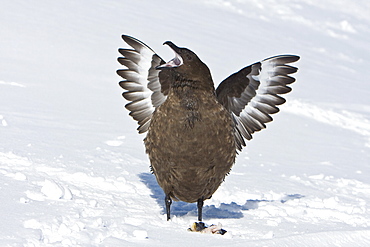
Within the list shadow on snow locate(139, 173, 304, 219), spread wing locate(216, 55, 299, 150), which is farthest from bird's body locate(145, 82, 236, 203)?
spread wing locate(216, 55, 299, 150)

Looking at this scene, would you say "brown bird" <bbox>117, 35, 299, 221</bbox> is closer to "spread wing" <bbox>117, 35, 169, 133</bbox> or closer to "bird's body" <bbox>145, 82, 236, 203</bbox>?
"bird's body" <bbox>145, 82, 236, 203</bbox>

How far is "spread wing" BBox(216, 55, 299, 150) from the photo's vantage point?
5.10 m

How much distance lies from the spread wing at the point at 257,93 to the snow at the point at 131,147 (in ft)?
1.88

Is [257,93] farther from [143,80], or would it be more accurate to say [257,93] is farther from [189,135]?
[189,135]

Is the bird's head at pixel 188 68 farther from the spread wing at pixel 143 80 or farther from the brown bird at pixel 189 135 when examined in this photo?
the spread wing at pixel 143 80

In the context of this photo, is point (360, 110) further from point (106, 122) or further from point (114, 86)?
point (106, 122)

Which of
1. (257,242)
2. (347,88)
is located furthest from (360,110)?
(257,242)

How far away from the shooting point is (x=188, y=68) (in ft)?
13.5

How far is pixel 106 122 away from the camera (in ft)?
22.2

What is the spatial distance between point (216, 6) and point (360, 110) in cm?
737

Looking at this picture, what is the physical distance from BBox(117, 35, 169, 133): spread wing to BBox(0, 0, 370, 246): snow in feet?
1.61

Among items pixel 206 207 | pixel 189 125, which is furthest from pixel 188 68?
pixel 206 207

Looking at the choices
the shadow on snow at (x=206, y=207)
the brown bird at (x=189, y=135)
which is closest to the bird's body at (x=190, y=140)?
the brown bird at (x=189, y=135)

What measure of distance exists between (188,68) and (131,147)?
2.06m
